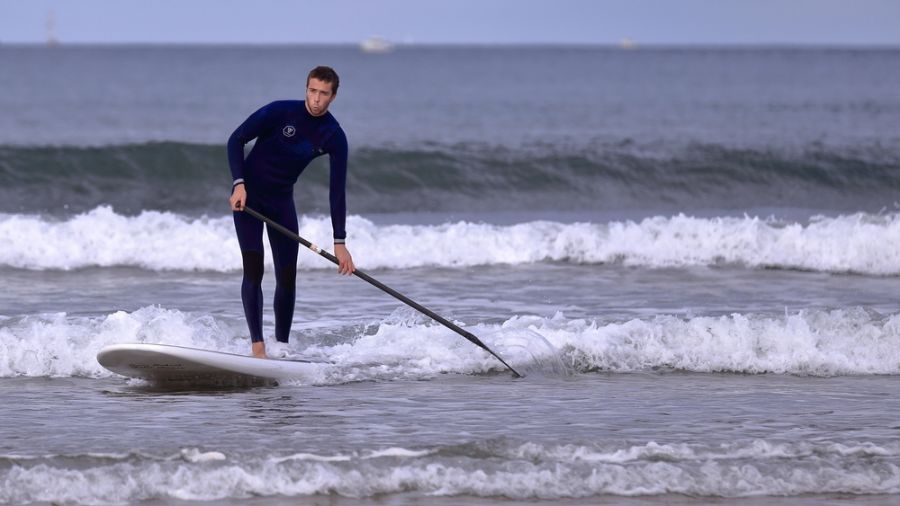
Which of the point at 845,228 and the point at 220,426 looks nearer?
the point at 220,426

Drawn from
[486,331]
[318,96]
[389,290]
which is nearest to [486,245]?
[486,331]

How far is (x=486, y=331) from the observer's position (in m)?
8.44

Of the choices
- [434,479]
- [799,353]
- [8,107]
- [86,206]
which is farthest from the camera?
[8,107]

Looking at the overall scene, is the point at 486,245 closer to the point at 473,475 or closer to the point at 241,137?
the point at 241,137

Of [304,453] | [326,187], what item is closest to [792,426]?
[304,453]

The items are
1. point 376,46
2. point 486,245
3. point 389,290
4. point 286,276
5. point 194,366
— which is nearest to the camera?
point 194,366

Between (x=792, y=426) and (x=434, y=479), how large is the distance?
6.55 feet

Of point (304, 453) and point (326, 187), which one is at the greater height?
point (326, 187)

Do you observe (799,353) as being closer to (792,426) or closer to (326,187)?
(792,426)

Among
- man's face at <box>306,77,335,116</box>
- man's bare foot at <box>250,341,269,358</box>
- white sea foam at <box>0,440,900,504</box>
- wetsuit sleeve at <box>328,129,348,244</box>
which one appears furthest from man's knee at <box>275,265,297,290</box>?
white sea foam at <box>0,440,900,504</box>

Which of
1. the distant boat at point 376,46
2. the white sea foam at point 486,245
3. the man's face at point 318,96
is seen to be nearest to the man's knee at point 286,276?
the man's face at point 318,96

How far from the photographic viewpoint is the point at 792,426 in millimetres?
6363

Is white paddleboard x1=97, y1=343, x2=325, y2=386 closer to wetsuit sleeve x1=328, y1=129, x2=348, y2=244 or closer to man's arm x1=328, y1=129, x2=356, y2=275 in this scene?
man's arm x1=328, y1=129, x2=356, y2=275

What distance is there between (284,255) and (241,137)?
80 cm
